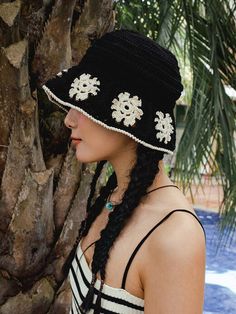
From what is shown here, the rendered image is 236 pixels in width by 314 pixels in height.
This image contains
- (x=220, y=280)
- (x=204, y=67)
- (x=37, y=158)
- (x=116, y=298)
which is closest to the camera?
(x=116, y=298)

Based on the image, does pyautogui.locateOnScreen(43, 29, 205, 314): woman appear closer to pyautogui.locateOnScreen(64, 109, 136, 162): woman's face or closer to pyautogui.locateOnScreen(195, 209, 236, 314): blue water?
pyautogui.locateOnScreen(64, 109, 136, 162): woman's face

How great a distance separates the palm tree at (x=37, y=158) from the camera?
1770 millimetres

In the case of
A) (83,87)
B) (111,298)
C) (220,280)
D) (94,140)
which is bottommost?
(220,280)

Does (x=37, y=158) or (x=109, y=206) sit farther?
(x=37, y=158)

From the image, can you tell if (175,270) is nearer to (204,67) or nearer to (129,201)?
(129,201)

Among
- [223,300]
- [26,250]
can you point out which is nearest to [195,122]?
[26,250]

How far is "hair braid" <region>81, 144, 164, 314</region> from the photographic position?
1.24 m

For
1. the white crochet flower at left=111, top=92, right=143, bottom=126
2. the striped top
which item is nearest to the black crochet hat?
the white crochet flower at left=111, top=92, right=143, bottom=126

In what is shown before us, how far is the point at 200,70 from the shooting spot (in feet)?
12.4

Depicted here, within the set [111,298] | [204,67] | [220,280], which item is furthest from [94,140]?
[220,280]

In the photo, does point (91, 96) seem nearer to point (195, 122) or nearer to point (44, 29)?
point (44, 29)

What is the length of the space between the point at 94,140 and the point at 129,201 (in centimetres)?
16

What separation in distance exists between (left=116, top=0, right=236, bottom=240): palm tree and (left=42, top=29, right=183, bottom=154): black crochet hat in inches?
87.3

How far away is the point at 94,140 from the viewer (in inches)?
50.4
